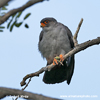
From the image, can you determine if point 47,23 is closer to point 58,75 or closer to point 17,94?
point 58,75

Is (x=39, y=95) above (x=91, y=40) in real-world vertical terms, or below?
below

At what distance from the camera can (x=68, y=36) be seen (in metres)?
6.64

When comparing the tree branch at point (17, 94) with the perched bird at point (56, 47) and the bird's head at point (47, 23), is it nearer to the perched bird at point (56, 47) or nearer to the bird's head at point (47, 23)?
the perched bird at point (56, 47)

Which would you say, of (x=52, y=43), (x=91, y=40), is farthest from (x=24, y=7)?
(x=52, y=43)

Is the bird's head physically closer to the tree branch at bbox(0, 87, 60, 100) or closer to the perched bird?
the perched bird

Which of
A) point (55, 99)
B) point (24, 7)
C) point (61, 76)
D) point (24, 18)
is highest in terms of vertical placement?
point (24, 18)

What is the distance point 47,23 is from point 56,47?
3.21 ft

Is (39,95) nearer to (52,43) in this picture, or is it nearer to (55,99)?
(55,99)

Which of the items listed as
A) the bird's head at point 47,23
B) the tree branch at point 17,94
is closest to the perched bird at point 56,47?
the bird's head at point 47,23

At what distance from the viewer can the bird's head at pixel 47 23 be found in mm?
6791

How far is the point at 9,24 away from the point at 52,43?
3263 mm

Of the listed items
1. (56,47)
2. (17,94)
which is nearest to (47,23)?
(56,47)

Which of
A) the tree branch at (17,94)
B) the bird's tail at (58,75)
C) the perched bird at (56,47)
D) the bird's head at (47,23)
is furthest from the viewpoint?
the bird's head at (47,23)

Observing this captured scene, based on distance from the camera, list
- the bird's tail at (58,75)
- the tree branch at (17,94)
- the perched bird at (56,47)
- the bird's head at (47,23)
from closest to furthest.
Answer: the tree branch at (17,94)
the perched bird at (56,47)
the bird's tail at (58,75)
the bird's head at (47,23)
